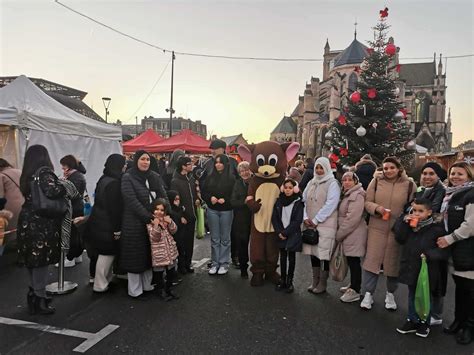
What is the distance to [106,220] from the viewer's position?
14.2ft

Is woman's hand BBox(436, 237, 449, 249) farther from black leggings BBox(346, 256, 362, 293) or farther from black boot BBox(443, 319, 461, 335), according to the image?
black leggings BBox(346, 256, 362, 293)

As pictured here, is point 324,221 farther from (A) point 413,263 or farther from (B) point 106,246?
(B) point 106,246

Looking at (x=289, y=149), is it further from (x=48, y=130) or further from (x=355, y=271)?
(x=48, y=130)

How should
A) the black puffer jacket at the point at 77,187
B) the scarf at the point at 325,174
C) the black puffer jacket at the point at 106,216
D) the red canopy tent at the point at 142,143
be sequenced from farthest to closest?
the red canopy tent at the point at 142,143
the black puffer jacket at the point at 77,187
the scarf at the point at 325,174
the black puffer jacket at the point at 106,216

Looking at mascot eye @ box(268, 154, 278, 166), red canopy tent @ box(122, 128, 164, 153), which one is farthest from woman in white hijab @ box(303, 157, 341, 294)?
red canopy tent @ box(122, 128, 164, 153)

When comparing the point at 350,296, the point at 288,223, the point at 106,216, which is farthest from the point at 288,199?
the point at 106,216

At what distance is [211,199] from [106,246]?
5.67ft

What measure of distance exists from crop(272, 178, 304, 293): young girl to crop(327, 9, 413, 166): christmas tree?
801cm

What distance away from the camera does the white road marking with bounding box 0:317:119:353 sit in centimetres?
320

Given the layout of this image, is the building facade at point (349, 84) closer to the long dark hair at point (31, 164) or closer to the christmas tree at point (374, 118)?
Result: the christmas tree at point (374, 118)

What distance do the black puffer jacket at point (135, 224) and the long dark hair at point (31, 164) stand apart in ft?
3.12

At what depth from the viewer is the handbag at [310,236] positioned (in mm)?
4422

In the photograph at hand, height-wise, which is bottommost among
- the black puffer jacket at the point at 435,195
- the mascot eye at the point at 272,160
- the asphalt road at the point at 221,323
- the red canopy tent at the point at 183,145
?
the asphalt road at the point at 221,323

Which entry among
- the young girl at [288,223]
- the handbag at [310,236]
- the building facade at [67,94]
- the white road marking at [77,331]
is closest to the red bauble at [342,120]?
the young girl at [288,223]
